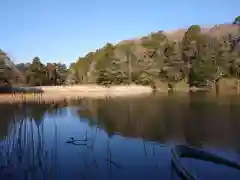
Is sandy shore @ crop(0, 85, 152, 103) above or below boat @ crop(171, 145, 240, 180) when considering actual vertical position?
above

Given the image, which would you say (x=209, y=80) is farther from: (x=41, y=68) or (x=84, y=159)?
(x=84, y=159)

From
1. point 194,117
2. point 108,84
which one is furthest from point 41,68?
point 194,117

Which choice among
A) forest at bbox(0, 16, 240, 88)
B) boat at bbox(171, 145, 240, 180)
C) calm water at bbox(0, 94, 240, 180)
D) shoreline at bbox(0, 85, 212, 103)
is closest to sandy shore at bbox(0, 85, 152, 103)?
shoreline at bbox(0, 85, 212, 103)

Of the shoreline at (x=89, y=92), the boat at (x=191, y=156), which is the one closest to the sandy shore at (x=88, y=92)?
the shoreline at (x=89, y=92)

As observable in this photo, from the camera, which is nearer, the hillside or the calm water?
the calm water

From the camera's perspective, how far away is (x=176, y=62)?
6744 cm

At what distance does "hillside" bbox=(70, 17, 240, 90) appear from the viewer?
6094 cm

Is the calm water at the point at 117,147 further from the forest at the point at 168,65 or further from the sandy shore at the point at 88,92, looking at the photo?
the forest at the point at 168,65

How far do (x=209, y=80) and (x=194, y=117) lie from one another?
4058cm

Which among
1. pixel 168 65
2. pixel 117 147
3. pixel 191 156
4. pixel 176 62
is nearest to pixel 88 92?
pixel 168 65

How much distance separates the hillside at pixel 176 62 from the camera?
60938mm

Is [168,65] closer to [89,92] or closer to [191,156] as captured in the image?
[89,92]

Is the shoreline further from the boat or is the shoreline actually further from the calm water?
the boat

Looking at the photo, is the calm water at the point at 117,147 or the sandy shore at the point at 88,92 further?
the sandy shore at the point at 88,92
